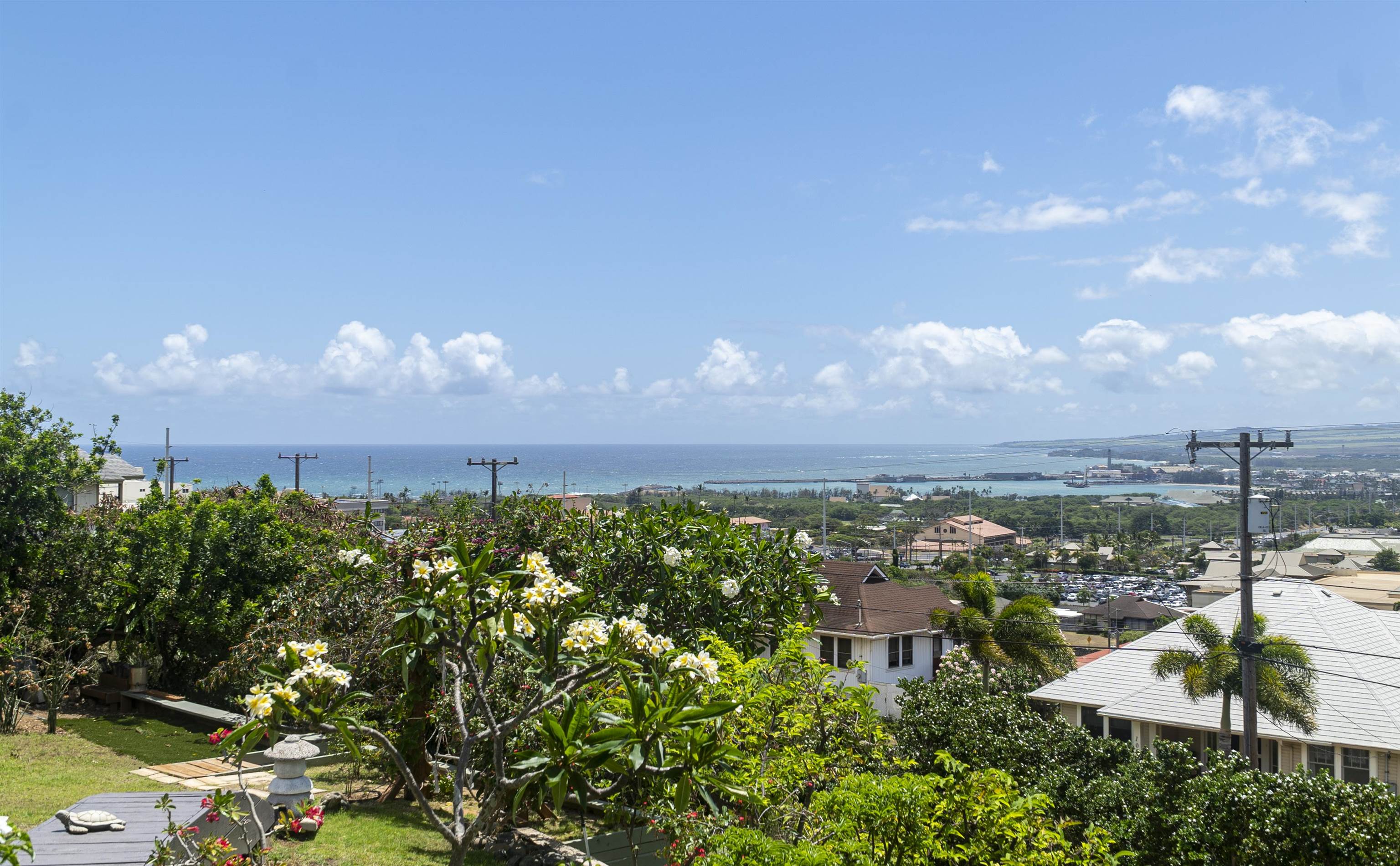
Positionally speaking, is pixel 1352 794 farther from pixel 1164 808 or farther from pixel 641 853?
pixel 641 853

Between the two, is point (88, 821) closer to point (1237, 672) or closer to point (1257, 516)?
point (1257, 516)

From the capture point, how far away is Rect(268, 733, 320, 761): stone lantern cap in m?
7.12

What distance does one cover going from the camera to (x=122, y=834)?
5.01 m

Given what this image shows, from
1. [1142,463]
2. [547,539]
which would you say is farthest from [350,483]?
[547,539]

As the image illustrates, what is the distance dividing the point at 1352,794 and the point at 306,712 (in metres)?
6.56

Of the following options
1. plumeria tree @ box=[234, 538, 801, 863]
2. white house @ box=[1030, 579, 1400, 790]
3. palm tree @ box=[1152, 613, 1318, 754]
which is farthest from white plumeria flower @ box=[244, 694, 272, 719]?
palm tree @ box=[1152, 613, 1318, 754]

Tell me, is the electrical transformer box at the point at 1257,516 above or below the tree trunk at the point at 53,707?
above

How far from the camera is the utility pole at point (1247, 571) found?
42.9ft

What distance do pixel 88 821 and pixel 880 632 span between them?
24.7 metres

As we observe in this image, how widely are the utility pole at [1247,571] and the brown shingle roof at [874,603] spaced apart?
1363 cm

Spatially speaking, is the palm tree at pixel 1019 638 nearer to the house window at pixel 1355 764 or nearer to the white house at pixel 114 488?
the house window at pixel 1355 764

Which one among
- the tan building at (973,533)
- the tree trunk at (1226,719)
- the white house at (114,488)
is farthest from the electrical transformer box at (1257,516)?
the tan building at (973,533)

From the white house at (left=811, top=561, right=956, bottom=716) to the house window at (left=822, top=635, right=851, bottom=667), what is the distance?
0.02 meters

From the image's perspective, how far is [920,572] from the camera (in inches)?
2092
